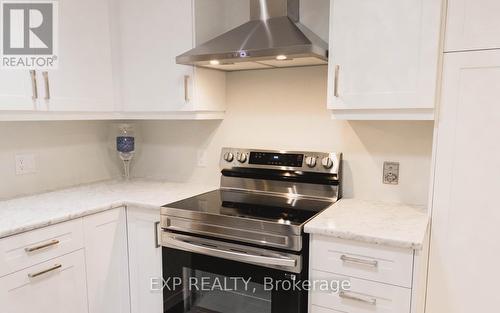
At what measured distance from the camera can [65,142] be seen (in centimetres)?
236

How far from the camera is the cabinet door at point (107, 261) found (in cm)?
190

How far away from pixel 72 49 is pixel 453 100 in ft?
6.21

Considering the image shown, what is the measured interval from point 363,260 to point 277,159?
848 mm

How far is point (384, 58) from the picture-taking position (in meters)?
1.59

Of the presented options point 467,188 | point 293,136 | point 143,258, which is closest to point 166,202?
point 143,258

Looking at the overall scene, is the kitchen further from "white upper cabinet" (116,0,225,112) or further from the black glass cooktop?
the black glass cooktop

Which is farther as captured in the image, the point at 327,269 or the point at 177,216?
the point at 177,216

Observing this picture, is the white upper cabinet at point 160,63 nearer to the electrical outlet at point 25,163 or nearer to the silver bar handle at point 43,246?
the electrical outlet at point 25,163

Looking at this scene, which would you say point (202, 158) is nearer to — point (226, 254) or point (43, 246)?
point (226, 254)

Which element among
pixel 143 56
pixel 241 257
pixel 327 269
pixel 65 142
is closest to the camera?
pixel 327 269

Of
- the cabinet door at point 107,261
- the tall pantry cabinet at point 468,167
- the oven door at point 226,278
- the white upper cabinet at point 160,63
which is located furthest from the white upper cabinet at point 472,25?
the cabinet door at point 107,261

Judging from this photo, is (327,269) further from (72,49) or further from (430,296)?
(72,49)

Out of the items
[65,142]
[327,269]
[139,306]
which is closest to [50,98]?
[65,142]

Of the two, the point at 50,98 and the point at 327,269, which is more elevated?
the point at 50,98
